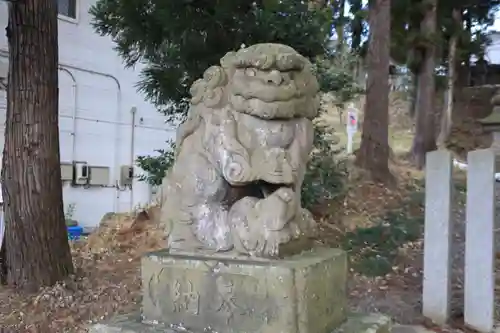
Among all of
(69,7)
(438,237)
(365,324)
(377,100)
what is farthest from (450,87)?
(365,324)

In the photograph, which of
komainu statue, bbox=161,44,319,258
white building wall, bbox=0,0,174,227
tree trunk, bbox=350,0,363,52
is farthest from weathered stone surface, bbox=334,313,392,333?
white building wall, bbox=0,0,174,227

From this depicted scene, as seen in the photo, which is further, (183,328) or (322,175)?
(322,175)

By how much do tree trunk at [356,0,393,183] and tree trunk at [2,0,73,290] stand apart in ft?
12.7

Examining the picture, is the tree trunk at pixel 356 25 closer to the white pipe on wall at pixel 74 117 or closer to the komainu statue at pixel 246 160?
the white pipe on wall at pixel 74 117

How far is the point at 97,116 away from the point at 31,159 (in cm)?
460

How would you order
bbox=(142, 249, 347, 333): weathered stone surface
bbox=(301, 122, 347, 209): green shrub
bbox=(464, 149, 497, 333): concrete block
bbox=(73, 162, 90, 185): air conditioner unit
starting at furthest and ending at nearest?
bbox=(73, 162, 90, 185): air conditioner unit
bbox=(301, 122, 347, 209): green shrub
bbox=(464, 149, 497, 333): concrete block
bbox=(142, 249, 347, 333): weathered stone surface

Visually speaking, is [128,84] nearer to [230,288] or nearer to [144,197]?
[144,197]

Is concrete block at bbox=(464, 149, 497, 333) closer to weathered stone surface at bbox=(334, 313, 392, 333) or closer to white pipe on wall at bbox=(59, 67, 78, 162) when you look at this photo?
weathered stone surface at bbox=(334, 313, 392, 333)

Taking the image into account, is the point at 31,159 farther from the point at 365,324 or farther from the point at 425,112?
the point at 425,112

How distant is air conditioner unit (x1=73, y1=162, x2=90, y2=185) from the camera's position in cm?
798

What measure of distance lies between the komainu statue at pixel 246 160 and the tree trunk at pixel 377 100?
14.8 ft

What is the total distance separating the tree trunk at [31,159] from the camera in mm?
3805

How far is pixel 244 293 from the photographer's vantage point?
1845mm

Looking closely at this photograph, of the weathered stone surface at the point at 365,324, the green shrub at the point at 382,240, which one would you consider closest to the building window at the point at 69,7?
the green shrub at the point at 382,240
